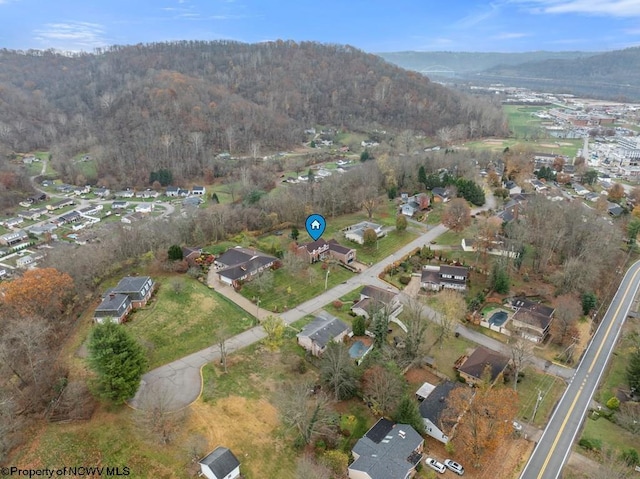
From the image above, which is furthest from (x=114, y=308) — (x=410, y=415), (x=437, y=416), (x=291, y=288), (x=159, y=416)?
(x=437, y=416)

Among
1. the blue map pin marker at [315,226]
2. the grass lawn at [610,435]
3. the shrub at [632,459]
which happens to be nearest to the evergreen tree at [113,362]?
the grass lawn at [610,435]

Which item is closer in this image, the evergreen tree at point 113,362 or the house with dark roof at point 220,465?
the house with dark roof at point 220,465

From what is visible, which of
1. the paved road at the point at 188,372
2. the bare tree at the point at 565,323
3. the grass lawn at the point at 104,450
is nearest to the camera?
the grass lawn at the point at 104,450

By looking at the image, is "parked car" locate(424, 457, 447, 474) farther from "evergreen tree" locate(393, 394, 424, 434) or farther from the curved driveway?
the curved driveway

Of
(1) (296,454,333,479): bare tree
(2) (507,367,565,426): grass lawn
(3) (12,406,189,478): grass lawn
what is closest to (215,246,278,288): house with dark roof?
(3) (12,406,189,478): grass lawn

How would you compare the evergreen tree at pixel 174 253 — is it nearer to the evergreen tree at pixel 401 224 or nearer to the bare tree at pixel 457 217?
the evergreen tree at pixel 401 224

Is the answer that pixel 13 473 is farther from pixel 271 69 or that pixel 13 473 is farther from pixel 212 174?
pixel 271 69
